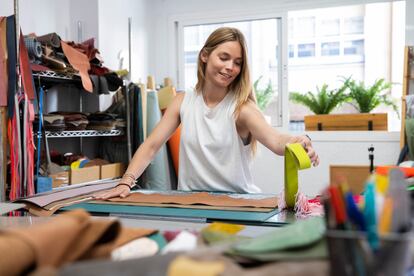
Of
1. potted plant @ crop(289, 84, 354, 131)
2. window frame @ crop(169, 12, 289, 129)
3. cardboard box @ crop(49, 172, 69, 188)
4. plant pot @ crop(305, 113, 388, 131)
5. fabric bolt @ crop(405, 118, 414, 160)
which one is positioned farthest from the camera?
window frame @ crop(169, 12, 289, 129)

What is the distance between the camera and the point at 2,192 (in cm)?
230

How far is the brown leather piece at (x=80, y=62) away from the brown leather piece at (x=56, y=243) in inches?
96.0

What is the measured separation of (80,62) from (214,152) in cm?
146

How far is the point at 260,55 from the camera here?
4438 millimetres

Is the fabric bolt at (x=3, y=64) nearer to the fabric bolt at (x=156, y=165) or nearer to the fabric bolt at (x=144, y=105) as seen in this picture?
the fabric bolt at (x=144, y=105)

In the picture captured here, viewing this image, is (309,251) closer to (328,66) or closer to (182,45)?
(182,45)

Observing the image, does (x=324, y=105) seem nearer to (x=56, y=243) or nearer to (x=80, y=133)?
(x=80, y=133)

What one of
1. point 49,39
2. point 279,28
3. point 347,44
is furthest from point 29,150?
point 347,44

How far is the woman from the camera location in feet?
6.21

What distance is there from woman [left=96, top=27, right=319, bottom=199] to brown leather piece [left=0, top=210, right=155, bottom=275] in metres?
1.22

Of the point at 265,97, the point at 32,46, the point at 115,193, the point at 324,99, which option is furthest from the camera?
the point at 265,97

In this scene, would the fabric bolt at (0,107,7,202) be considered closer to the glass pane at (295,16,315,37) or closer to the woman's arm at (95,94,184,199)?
the woman's arm at (95,94,184,199)

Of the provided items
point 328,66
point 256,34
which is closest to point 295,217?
point 256,34

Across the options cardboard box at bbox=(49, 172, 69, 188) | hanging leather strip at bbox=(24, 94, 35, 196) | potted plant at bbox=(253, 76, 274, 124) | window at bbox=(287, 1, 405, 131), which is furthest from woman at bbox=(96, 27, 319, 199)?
window at bbox=(287, 1, 405, 131)
